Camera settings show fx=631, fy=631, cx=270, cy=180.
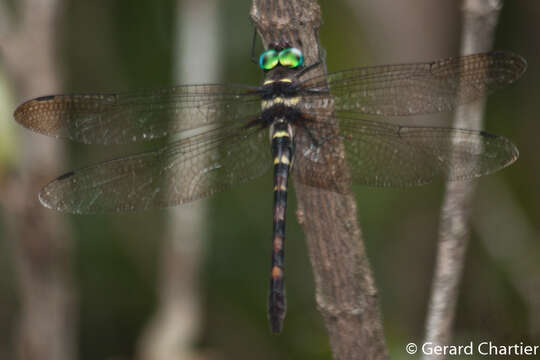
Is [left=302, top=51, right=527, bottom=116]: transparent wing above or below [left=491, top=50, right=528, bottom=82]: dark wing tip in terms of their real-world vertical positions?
below

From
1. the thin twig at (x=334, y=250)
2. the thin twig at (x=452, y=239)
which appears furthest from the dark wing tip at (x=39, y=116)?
the thin twig at (x=452, y=239)

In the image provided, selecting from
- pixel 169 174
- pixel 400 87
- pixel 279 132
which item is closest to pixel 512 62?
pixel 400 87

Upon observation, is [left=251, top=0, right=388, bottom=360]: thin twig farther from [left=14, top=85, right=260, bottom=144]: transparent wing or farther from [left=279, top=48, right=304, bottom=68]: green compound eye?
[left=14, top=85, right=260, bottom=144]: transparent wing

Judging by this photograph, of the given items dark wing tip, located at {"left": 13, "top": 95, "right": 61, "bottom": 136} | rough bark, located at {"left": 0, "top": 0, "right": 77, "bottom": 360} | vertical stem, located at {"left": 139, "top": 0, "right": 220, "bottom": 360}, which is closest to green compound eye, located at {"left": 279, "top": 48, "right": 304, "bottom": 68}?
dark wing tip, located at {"left": 13, "top": 95, "right": 61, "bottom": 136}

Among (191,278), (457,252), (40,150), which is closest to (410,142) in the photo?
(457,252)

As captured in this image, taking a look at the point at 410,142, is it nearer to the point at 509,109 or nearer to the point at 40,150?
the point at 40,150
